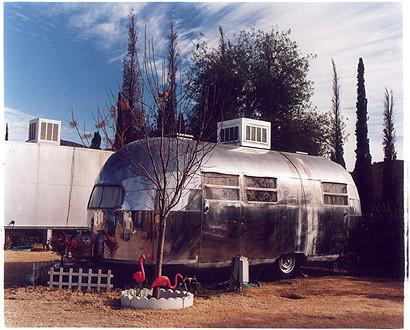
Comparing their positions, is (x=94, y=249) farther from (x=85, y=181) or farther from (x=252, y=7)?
(x=85, y=181)

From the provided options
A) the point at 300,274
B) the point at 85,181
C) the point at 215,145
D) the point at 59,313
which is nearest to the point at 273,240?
the point at 300,274

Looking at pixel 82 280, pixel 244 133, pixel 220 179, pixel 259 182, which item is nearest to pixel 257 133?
pixel 244 133

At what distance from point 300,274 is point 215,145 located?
4.66m

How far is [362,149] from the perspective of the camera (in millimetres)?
21188

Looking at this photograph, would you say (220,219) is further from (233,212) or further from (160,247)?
(160,247)

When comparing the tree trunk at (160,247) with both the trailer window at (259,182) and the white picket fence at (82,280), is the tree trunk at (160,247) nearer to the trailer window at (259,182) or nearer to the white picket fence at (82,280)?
the white picket fence at (82,280)

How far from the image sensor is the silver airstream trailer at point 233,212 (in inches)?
412

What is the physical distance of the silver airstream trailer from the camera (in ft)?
34.3

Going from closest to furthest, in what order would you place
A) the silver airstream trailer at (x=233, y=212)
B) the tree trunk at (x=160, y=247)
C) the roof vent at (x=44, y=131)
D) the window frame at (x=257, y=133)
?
the tree trunk at (x=160, y=247) → the silver airstream trailer at (x=233, y=212) → the window frame at (x=257, y=133) → the roof vent at (x=44, y=131)

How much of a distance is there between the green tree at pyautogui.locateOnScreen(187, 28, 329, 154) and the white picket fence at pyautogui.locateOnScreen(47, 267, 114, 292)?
1534 cm

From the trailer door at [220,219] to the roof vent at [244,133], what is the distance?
233 cm

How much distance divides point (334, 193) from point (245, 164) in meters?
3.39

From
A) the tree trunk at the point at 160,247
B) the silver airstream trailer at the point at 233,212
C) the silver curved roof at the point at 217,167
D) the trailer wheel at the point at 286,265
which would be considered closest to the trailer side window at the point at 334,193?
the silver airstream trailer at the point at 233,212

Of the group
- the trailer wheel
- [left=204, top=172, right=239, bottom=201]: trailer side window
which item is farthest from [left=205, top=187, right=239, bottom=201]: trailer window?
the trailer wheel
